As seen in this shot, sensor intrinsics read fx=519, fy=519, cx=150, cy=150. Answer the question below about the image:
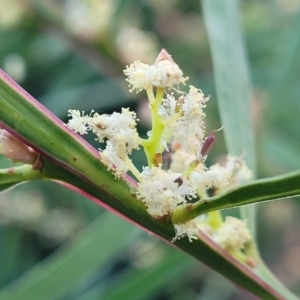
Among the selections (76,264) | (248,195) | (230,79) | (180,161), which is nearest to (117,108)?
(76,264)

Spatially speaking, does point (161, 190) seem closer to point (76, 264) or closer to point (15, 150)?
point (15, 150)

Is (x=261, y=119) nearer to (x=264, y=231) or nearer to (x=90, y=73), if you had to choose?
(x=264, y=231)

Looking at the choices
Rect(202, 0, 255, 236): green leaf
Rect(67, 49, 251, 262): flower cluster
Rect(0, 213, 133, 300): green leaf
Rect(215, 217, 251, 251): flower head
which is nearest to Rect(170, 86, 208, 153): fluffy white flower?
Rect(67, 49, 251, 262): flower cluster

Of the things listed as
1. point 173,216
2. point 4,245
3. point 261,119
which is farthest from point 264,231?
point 173,216

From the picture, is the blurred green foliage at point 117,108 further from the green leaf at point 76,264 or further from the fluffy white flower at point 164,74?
the fluffy white flower at point 164,74

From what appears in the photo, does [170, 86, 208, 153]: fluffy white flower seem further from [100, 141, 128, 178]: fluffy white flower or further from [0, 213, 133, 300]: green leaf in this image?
[0, 213, 133, 300]: green leaf

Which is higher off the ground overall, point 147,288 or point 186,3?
point 186,3
